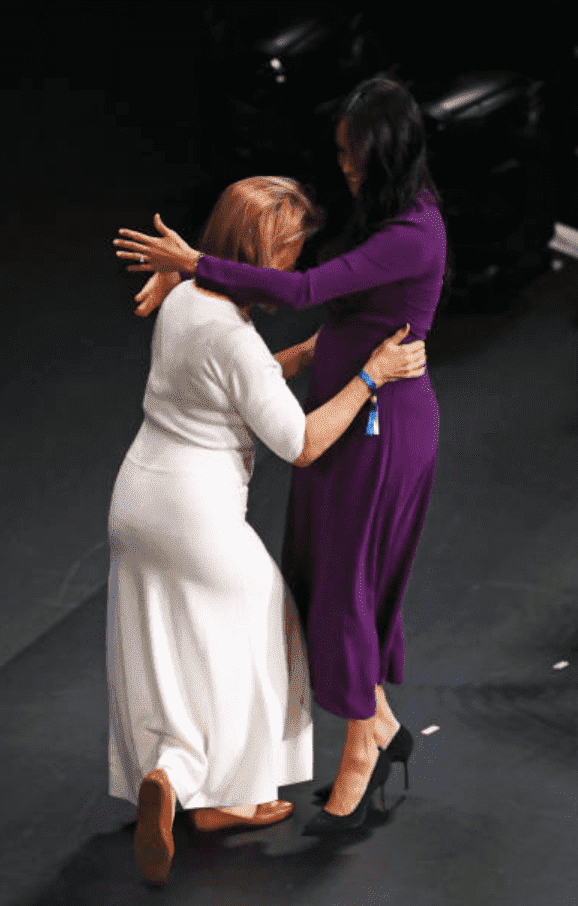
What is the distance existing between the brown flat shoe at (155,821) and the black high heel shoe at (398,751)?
1.61 feet

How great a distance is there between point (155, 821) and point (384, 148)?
1.27 m

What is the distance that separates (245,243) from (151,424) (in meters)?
0.39

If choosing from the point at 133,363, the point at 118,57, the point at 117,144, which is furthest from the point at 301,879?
the point at 118,57

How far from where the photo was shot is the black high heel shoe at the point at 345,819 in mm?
3285

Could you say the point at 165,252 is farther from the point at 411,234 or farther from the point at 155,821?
the point at 155,821

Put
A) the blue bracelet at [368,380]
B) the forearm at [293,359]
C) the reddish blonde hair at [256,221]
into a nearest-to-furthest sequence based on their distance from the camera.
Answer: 1. the reddish blonde hair at [256,221]
2. the blue bracelet at [368,380]
3. the forearm at [293,359]

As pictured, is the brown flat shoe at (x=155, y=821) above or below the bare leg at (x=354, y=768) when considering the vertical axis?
above

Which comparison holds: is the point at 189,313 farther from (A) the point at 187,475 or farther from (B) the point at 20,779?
(B) the point at 20,779

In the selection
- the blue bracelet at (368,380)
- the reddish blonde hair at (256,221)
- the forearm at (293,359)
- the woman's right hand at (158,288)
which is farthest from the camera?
the forearm at (293,359)

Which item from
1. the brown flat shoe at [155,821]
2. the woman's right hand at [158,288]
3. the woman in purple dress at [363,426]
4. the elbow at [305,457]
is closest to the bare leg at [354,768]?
the woman in purple dress at [363,426]

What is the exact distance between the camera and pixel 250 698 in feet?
10.4

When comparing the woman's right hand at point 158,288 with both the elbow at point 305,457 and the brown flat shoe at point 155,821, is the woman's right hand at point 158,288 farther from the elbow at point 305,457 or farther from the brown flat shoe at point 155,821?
the brown flat shoe at point 155,821

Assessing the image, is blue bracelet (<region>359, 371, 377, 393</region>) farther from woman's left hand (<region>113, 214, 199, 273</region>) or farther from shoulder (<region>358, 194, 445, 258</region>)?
woman's left hand (<region>113, 214, 199, 273</region>)

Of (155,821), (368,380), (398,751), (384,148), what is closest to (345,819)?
(398,751)
